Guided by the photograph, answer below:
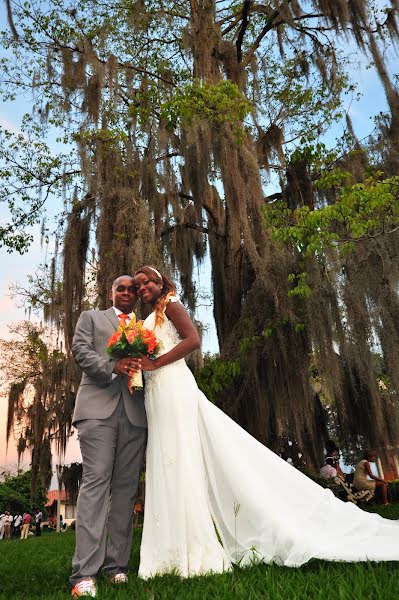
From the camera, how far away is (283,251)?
25.6ft

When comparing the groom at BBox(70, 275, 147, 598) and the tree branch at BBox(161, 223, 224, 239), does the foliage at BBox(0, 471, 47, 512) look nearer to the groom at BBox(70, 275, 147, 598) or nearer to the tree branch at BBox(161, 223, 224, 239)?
the tree branch at BBox(161, 223, 224, 239)

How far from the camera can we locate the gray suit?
8.64ft

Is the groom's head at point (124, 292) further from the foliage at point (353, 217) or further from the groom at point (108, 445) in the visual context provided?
the foliage at point (353, 217)

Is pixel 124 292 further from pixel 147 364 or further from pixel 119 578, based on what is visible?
pixel 119 578

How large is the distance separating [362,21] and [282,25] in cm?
262

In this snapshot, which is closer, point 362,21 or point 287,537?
point 287,537

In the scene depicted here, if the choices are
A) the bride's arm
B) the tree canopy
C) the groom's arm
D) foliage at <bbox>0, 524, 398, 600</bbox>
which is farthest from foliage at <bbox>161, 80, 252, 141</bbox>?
foliage at <bbox>0, 524, 398, 600</bbox>

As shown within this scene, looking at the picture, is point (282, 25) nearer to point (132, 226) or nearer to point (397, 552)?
point (132, 226)

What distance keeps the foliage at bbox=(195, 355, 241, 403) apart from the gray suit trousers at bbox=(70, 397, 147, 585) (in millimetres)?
4562

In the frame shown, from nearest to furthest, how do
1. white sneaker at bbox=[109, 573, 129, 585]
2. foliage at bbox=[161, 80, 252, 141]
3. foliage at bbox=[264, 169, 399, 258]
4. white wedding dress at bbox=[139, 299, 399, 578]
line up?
white wedding dress at bbox=[139, 299, 399, 578] → white sneaker at bbox=[109, 573, 129, 585] → foliage at bbox=[264, 169, 399, 258] → foliage at bbox=[161, 80, 252, 141]

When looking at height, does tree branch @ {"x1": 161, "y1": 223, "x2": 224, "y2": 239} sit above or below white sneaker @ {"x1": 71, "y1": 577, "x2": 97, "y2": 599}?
above

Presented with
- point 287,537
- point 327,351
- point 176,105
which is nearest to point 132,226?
point 176,105

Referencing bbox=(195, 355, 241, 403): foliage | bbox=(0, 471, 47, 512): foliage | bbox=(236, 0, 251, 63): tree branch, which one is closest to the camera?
bbox=(195, 355, 241, 403): foliage

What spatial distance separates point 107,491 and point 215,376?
487 cm
